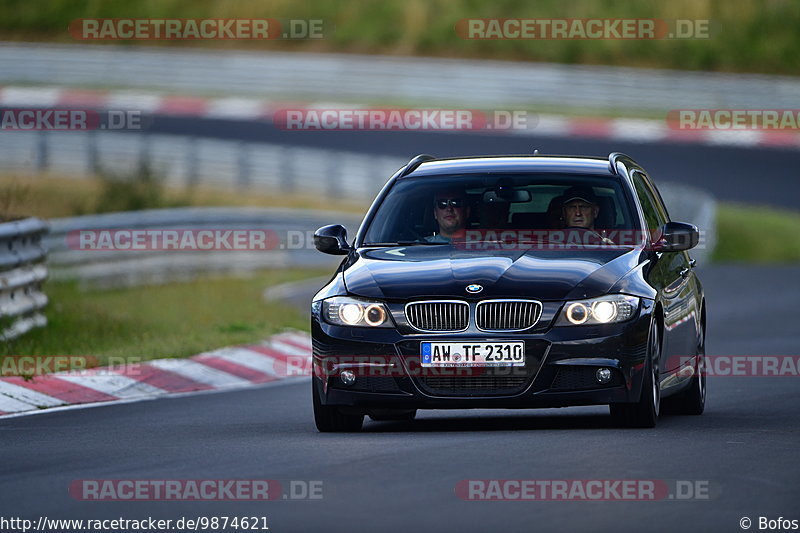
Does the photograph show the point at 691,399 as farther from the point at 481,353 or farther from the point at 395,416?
the point at 481,353

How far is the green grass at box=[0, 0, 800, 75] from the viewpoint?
51844 millimetres

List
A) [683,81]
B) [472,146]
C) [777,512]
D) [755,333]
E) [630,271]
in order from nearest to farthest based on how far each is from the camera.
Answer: [777,512] → [630,271] → [755,333] → [472,146] → [683,81]

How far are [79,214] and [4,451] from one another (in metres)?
16.8

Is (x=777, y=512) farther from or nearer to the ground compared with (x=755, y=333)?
farther from the ground

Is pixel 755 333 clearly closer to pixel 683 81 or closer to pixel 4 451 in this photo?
pixel 4 451

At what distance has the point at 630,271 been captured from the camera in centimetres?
1053

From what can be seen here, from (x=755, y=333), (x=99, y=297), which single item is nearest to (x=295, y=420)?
(x=755, y=333)

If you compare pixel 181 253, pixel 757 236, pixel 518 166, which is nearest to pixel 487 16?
pixel 757 236

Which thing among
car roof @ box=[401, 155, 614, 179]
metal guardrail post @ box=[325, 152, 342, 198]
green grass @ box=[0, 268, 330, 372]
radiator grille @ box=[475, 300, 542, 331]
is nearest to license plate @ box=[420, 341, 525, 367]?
radiator grille @ box=[475, 300, 542, 331]

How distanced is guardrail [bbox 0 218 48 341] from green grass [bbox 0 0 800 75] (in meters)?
36.4

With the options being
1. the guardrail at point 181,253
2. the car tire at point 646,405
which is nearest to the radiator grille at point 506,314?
the car tire at point 646,405

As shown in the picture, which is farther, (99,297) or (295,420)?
(99,297)

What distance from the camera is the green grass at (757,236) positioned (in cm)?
2922

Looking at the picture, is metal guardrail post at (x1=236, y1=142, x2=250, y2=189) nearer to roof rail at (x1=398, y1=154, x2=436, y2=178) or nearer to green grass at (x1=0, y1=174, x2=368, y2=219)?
green grass at (x1=0, y1=174, x2=368, y2=219)
